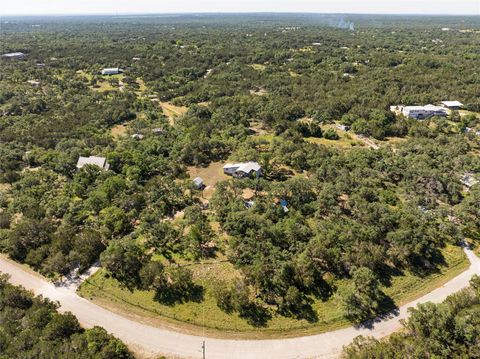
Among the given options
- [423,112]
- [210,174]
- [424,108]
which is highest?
[424,108]

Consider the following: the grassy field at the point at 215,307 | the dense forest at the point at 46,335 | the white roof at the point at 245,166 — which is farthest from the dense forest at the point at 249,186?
the dense forest at the point at 46,335

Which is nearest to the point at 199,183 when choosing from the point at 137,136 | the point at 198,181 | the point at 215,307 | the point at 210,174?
the point at 198,181

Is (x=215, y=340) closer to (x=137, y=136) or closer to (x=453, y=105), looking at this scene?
(x=137, y=136)

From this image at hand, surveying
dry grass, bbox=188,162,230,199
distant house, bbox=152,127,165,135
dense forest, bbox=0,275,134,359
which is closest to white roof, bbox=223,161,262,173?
dry grass, bbox=188,162,230,199

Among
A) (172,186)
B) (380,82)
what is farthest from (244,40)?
(172,186)

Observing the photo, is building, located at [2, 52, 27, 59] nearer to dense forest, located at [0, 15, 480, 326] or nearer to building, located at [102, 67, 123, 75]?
dense forest, located at [0, 15, 480, 326]

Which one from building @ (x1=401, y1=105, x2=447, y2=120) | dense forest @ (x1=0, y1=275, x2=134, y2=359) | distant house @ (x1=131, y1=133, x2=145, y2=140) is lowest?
dense forest @ (x1=0, y1=275, x2=134, y2=359)

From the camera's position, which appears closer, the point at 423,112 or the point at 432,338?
the point at 432,338

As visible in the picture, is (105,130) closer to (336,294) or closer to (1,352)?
(1,352)
